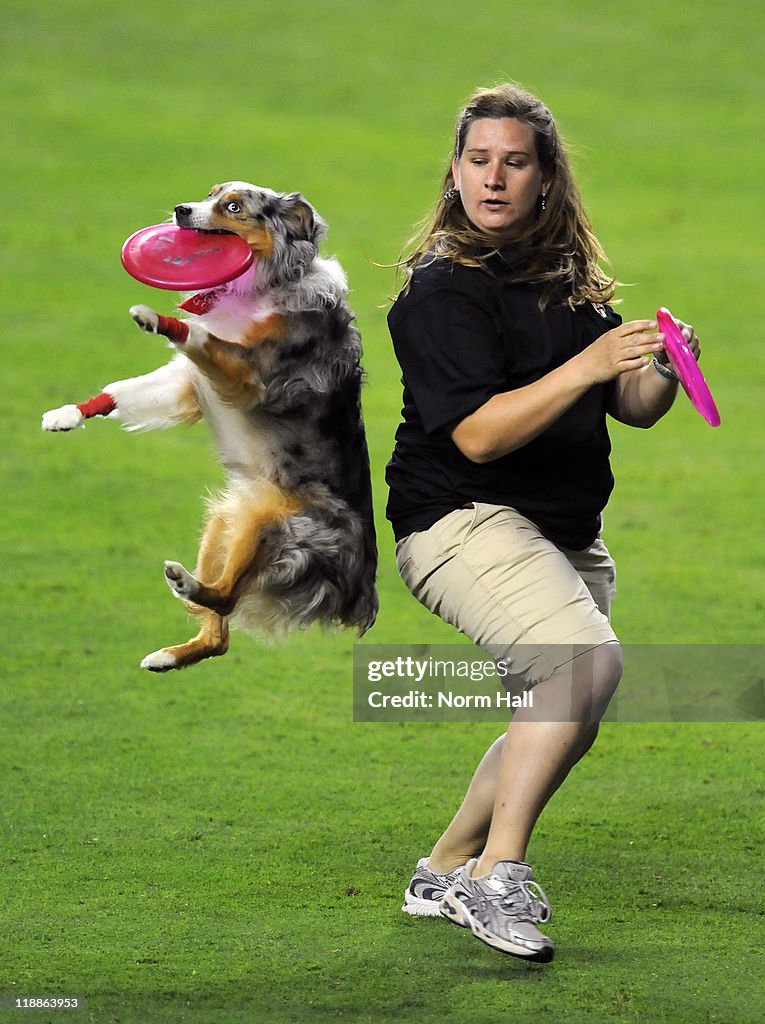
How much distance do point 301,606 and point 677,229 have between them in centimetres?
1060

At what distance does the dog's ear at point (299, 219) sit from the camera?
3943mm

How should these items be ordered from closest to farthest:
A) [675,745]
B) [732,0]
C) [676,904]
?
[676,904] < [675,745] < [732,0]

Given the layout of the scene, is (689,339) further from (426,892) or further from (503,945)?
(426,892)

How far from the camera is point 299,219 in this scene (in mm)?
3961

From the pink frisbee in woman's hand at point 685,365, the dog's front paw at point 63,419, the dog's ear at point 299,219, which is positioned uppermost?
the dog's ear at point 299,219

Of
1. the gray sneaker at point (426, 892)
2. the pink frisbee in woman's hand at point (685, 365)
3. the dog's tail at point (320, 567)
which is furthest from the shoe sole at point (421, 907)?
the pink frisbee in woman's hand at point (685, 365)

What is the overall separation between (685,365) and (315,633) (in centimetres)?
380

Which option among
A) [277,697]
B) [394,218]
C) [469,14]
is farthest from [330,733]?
[469,14]

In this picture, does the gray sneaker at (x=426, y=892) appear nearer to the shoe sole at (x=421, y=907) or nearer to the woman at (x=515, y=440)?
the shoe sole at (x=421, y=907)

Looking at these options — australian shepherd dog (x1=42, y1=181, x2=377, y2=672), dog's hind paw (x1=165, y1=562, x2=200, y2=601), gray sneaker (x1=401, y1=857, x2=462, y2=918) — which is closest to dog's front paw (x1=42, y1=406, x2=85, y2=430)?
australian shepherd dog (x1=42, y1=181, x2=377, y2=672)

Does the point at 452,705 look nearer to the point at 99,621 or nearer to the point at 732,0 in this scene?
the point at 99,621

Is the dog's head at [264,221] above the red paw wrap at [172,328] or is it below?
above

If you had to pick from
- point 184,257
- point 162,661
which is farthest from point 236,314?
point 162,661

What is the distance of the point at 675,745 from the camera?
5.77 meters
